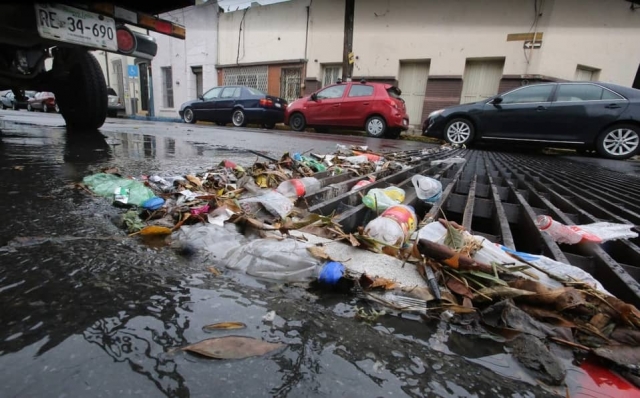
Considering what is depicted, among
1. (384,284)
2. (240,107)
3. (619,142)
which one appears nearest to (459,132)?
(619,142)

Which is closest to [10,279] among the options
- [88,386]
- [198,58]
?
[88,386]

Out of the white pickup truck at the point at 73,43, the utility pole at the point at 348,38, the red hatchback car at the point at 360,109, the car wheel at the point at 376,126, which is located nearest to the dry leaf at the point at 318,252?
the white pickup truck at the point at 73,43

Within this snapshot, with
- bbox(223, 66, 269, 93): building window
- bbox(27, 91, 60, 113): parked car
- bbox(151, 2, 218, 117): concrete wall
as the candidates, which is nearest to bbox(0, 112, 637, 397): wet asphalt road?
bbox(223, 66, 269, 93): building window

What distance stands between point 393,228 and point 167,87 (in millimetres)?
21620

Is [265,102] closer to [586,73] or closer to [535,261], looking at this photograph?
[535,261]

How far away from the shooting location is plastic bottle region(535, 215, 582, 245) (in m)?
1.33

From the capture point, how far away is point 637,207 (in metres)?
2.05

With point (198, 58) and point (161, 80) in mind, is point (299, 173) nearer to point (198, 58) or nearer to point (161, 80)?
point (198, 58)

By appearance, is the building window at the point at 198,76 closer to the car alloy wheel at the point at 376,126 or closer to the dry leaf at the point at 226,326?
the car alloy wheel at the point at 376,126

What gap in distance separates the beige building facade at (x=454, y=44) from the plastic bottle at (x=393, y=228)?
498 inches

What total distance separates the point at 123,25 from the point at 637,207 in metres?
4.47

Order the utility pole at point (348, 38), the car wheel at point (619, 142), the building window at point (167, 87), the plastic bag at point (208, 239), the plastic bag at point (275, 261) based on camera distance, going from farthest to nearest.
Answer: the building window at point (167, 87) < the utility pole at point (348, 38) < the car wheel at point (619, 142) < the plastic bag at point (208, 239) < the plastic bag at point (275, 261)

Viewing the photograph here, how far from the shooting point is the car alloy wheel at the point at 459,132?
741cm

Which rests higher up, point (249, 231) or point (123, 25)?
point (123, 25)
